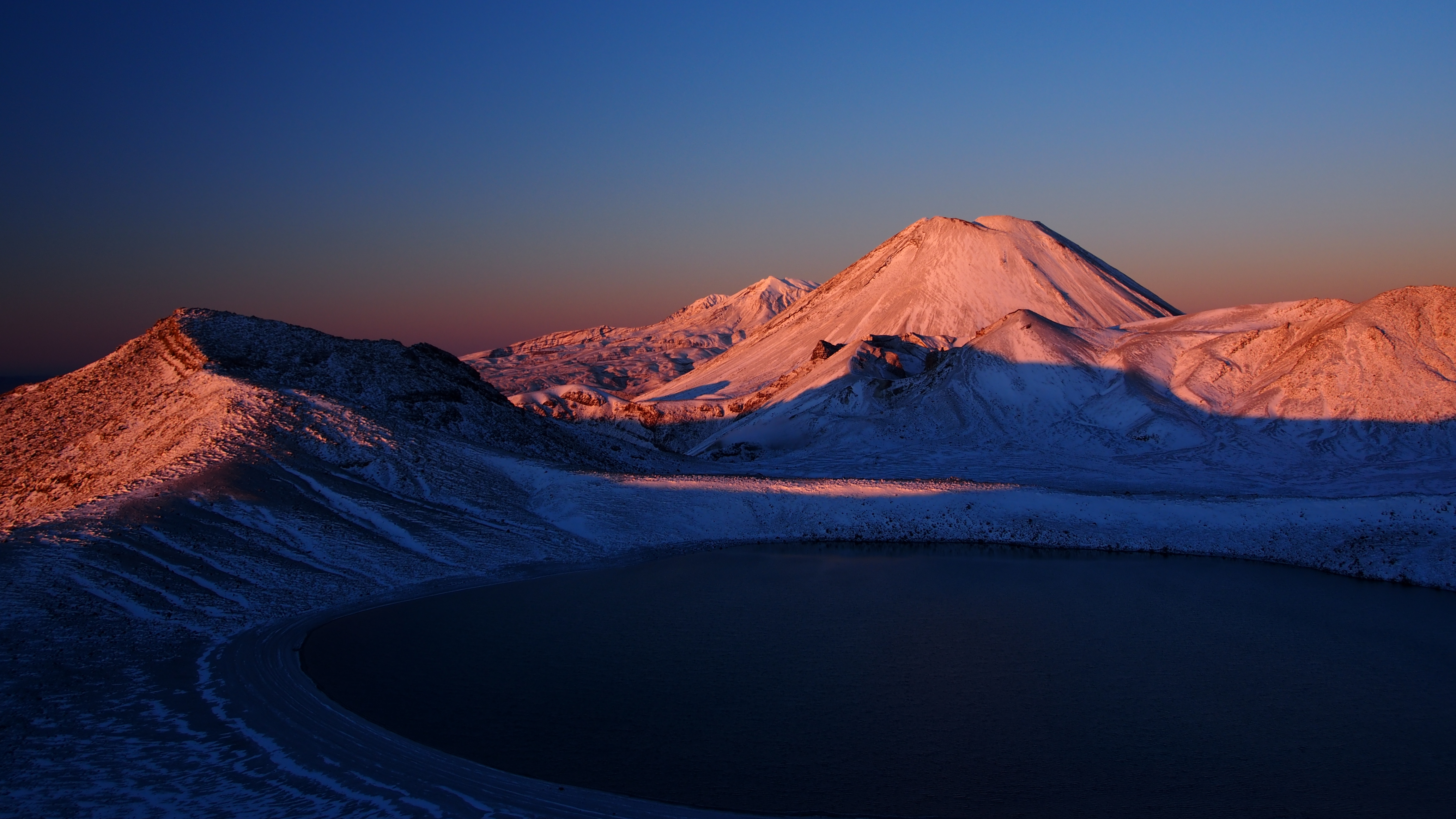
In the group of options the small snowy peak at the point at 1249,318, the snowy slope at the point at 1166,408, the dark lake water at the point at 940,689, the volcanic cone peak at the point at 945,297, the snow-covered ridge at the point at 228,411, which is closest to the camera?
the dark lake water at the point at 940,689

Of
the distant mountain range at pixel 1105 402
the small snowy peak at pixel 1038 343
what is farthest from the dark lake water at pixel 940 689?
the small snowy peak at pixel 1038 343

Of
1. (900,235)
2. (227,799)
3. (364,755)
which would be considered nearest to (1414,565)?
(364,755)

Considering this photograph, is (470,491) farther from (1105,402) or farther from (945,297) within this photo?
(945,297)

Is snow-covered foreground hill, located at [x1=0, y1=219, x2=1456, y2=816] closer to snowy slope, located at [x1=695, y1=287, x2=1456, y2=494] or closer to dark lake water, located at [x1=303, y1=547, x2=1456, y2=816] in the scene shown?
snowy slope, located at [x1=695, y1=287, x2=1456, y2=494]

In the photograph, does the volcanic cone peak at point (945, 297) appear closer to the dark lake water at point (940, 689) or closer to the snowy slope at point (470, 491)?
the snowy slope at point (470, 491)

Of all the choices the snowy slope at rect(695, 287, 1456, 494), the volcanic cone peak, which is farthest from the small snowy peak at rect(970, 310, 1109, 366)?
the volcanic cone peak

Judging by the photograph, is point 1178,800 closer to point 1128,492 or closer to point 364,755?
point 364,755
